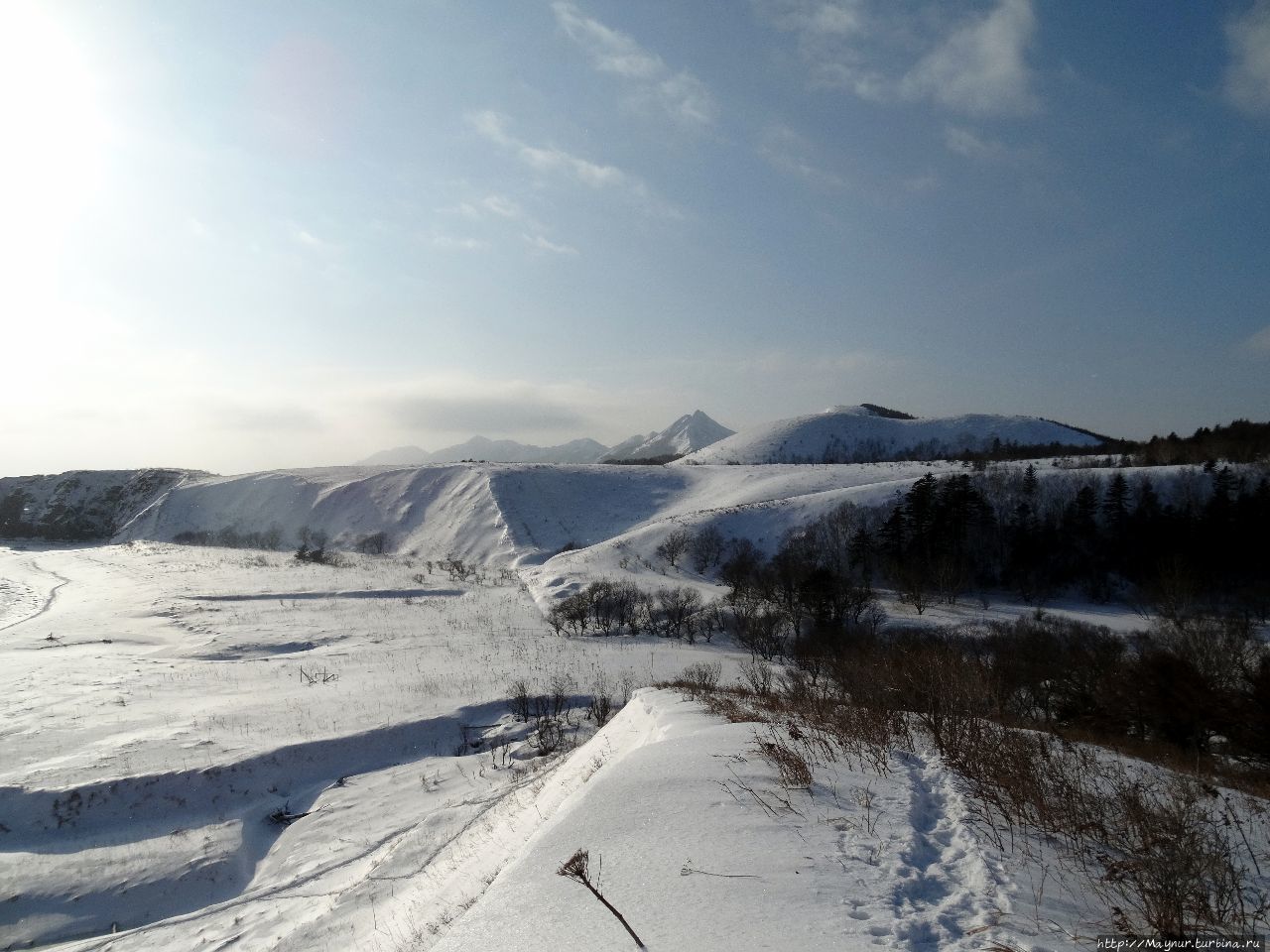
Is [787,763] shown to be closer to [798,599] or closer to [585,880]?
[585,880]

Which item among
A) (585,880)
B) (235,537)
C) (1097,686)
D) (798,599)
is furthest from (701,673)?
(235,537)

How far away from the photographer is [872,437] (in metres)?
159

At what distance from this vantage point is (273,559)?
200 ft

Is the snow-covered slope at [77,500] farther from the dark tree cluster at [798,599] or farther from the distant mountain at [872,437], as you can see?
the dark tree cluster at [798,599]

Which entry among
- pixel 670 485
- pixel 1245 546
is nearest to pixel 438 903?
pixel 1245 546

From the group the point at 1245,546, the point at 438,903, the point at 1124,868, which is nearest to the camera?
the point at 1124,868

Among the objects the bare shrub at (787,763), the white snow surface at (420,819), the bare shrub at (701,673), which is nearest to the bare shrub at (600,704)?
the white snow surface at (420,819)

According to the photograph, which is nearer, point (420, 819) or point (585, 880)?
point (585, 880)

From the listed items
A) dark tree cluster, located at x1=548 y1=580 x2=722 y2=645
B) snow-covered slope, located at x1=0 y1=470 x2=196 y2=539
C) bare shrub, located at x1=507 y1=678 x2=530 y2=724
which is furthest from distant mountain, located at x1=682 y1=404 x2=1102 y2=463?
bare shrub, located at x1=507 y1=678 x2=530 y2=724

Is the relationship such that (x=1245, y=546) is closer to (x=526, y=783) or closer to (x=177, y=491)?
(x=526, y=783)

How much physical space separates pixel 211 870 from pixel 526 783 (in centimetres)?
539

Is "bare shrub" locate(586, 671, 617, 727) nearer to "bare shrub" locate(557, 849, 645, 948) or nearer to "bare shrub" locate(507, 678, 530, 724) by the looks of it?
"bare shrub" locate(507, 678, 530, 724)

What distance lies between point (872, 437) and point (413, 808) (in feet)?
537

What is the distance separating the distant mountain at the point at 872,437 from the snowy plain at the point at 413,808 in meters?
122
